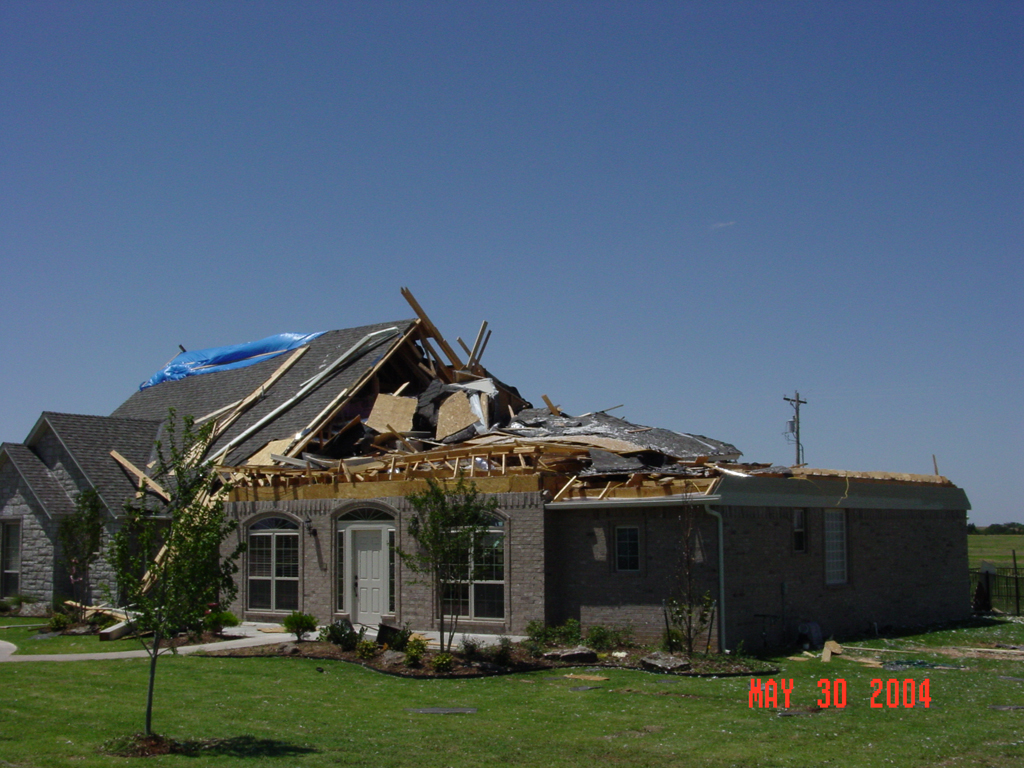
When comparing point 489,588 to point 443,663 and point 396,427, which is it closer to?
point 443,663

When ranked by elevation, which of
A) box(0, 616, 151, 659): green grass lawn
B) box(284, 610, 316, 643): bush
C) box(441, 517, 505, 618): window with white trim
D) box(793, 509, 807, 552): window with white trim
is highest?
box(793, 509, 807, 552): window with white trim

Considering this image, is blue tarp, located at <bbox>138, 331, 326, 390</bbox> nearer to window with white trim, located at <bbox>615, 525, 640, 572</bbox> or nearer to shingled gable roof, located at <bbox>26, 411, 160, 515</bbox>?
shingled gable roof, located at <bbox>26, 411, 160, 515</bbox>

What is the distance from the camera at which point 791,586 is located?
20062 mm

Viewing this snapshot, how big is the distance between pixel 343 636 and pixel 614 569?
5253 millimetres

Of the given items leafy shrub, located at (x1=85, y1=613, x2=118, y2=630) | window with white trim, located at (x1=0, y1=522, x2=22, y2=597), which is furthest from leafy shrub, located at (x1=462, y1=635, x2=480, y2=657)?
window with white trim, located at (x1=0, y1=522, x2=22, y2=597)

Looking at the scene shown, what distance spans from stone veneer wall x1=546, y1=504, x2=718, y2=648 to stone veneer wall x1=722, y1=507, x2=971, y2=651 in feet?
1.71

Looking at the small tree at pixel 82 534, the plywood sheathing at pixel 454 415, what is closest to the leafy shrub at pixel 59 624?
the small tree at pixel 82 534

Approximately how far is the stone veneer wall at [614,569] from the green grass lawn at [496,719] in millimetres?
2146

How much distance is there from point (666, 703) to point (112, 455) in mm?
19542

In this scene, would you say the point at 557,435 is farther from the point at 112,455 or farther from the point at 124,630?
the point at 112,455

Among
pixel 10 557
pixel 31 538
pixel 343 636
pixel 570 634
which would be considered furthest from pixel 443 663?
pixel 10 557

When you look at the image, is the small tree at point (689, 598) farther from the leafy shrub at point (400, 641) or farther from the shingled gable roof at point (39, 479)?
the shingled gable roof at point (39, 479)

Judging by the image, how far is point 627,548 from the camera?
19.3m

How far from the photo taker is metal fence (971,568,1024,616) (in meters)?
28.5
